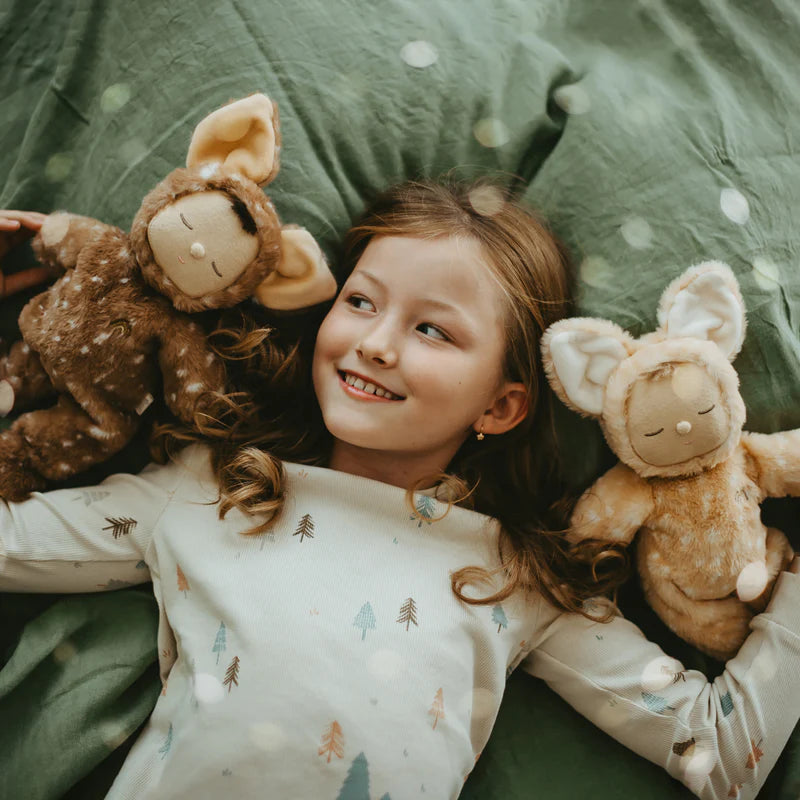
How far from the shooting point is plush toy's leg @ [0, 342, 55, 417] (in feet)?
3.40

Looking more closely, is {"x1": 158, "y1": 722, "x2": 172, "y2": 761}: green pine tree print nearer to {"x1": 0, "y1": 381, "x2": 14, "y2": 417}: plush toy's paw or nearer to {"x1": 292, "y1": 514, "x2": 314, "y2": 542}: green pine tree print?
{"x1": 292, "y1": 514, "x2": 314, "y2": 542}: green pine tree print

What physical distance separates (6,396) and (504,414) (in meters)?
0.69

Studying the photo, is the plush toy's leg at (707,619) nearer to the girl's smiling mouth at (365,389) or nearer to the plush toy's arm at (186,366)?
the girl's smiling mouth at (365,389)

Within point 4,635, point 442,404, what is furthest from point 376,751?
point 4,635

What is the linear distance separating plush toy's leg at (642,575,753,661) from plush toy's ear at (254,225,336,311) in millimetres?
627

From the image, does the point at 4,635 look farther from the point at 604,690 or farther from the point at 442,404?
the point at 604,690

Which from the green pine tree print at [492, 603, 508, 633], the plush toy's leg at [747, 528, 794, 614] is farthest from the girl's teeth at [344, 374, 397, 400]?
the plush toy's leg at [747, 528, 794, 614]

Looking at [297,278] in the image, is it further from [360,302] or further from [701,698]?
[701,698]

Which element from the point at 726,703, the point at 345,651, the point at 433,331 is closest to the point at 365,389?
the point at 433,331

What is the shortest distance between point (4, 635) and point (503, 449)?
0.78 m

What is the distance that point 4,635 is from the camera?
3.58 feet

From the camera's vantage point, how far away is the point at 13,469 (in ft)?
3.35

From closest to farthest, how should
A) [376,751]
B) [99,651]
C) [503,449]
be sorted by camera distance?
[376,751] → [99,651] → [503,449]

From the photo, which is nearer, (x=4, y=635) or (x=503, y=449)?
(x=4, y=635)
